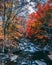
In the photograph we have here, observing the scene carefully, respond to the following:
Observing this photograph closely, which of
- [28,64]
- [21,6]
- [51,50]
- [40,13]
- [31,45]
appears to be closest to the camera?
[21,6]

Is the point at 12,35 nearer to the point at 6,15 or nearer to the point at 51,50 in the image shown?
the point at 6,15

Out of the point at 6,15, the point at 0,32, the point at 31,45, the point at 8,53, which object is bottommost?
the point at 31,45

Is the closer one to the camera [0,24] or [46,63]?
[0,24]

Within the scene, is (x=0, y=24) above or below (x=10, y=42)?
above

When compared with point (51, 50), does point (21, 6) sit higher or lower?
higher

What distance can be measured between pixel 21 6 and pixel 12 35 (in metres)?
2.92

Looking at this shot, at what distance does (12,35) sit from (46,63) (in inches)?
285

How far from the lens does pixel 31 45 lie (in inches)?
1425

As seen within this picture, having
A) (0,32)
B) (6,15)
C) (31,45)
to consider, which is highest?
(6,15)

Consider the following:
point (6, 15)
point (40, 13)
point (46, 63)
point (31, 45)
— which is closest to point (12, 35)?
point (6, 15)

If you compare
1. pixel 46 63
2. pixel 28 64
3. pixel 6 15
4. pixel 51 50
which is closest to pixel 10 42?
pixel 6 15

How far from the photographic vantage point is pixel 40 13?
1150 inches

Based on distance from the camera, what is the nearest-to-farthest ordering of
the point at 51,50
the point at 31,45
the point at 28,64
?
1. the point at 28,64
2. the point at 51,50
3. the point at 31,45

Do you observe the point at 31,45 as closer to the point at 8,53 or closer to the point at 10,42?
the point at 8,53
